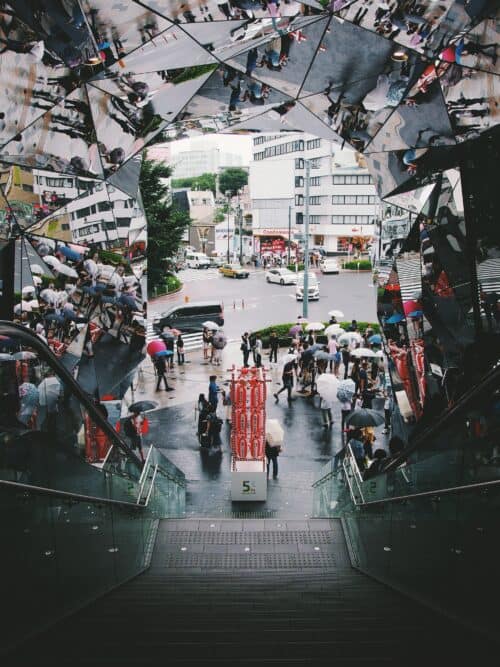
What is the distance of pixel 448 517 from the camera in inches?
200

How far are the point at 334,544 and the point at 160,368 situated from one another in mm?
12100

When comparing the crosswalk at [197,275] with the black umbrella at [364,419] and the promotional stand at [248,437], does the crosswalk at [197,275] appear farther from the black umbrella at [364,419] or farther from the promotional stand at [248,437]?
the black umbrella at [364,419]

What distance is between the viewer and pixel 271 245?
61812 millimetres

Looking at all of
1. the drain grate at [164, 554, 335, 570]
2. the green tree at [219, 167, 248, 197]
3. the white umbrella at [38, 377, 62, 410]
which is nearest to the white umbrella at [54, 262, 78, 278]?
the white umbrella at [38, 377, 62, 410]

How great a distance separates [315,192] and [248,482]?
52.0 m

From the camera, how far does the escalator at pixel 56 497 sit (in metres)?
4.15

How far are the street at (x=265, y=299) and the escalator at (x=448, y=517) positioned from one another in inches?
808

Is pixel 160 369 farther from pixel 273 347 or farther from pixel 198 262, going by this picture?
pixel 198 262

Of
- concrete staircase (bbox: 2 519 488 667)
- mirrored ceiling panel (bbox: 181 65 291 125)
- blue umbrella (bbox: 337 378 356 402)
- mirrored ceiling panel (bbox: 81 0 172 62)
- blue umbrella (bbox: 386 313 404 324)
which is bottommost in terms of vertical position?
concrete staircase (bbox: 2 519 488 667)

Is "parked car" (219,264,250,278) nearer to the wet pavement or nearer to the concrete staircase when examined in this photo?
the wet pavement

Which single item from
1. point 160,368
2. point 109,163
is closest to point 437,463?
point 109,163

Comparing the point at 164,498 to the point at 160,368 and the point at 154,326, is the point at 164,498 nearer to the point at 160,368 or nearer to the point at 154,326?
the point at 160,368

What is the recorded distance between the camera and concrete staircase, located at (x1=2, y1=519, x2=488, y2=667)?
151 inches

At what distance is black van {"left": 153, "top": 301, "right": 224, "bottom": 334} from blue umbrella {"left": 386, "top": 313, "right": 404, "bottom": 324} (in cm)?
1596
